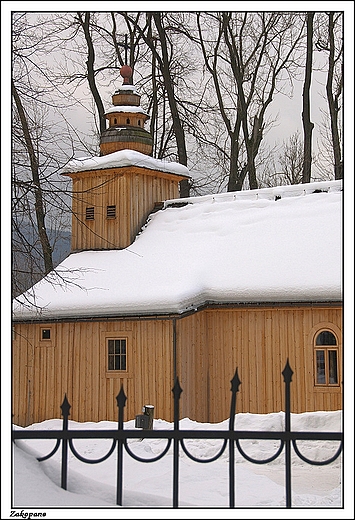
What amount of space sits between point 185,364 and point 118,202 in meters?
5.64

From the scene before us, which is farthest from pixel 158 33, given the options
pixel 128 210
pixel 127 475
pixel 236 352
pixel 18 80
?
pixel 127 475

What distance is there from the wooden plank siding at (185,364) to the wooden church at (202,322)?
22mm

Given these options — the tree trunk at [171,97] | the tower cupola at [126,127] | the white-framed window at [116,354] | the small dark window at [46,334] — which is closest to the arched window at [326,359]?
→ the white-framed window at [116,354]

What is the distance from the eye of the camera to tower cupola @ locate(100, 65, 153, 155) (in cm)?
1961

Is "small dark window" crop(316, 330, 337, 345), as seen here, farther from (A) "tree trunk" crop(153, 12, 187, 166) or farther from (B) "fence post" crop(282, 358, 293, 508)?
(A) "tree trunk" crop(153, 12, 187, 166)

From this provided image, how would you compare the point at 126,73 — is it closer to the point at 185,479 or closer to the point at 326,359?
the point at 326,359

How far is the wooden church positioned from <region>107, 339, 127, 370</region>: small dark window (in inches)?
0.9

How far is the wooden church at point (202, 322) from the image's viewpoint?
Answer: 45.9 ft

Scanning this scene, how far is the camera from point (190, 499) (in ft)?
16.8

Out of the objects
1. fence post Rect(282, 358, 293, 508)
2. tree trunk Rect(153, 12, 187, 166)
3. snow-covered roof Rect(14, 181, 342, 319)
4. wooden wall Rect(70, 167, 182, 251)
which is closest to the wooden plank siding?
snow-covered roof Rect(14, 181, 342, 319)

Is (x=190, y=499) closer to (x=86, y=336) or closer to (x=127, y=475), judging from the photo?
(x=127, y=475)

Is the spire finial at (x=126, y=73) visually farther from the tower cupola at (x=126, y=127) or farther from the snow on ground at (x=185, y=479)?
the snow on ground at (x=185, y=479)

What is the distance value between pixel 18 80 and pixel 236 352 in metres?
8.23

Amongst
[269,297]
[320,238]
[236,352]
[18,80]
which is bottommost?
[236,352]
